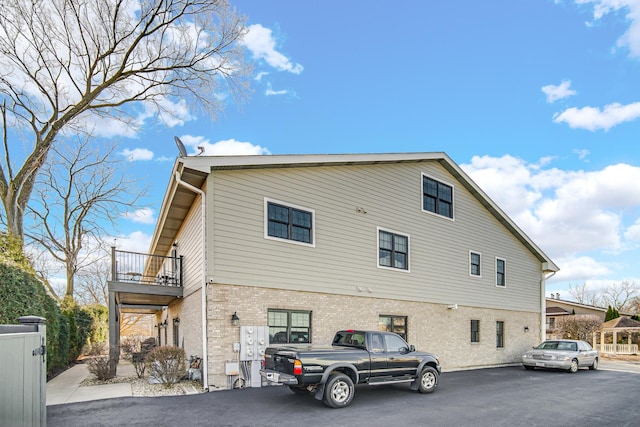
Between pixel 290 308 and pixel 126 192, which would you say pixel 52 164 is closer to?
pixel 126 192

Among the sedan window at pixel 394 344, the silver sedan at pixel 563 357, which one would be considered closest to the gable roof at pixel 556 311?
the silver sedan at pixel 563 357

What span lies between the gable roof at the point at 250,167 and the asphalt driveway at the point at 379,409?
Result: 542 centimetres

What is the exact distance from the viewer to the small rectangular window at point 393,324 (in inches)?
565

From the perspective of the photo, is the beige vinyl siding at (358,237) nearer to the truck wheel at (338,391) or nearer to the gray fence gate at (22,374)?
the truck wheel at (338,391)

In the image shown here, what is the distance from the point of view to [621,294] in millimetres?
62062

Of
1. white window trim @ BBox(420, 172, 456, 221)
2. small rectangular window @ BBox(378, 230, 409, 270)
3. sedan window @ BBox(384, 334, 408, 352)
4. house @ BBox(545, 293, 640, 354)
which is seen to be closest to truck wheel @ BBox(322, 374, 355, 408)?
sedan window @ BBox(384, 334, 408, 352)

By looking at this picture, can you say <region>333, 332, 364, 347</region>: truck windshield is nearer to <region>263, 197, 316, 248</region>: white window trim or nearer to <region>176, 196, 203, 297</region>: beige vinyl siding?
<region>263, 197, 316, 248</region>: white window trim

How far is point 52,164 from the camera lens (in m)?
22.8

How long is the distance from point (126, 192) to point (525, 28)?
2227cm

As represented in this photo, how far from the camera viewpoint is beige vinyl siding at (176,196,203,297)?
1183cm

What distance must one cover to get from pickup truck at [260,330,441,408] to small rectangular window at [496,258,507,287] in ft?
34.6

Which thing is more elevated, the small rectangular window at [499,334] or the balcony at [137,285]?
the balcony at [137,285]

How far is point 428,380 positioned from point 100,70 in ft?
51.0

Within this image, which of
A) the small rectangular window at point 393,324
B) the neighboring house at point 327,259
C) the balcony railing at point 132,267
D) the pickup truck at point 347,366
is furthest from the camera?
the small rectangular window at point 393,324
